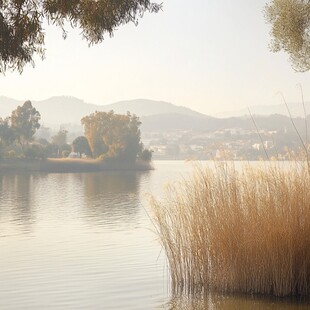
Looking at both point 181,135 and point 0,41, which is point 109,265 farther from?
point 181,135

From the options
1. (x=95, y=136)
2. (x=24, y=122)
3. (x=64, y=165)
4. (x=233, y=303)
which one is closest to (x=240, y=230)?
(x=233, y=303)

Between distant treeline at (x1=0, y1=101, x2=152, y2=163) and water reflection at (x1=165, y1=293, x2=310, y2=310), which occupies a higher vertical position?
distant treeline at (x1=0, y1=101, x2=152, y2=163)

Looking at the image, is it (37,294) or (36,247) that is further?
(36,247)

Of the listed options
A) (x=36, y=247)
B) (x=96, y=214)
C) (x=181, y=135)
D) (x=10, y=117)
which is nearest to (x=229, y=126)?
(x=181, y=135)

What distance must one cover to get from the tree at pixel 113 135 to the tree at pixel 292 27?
87.0 m

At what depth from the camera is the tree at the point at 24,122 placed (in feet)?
345

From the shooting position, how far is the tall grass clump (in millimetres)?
9875

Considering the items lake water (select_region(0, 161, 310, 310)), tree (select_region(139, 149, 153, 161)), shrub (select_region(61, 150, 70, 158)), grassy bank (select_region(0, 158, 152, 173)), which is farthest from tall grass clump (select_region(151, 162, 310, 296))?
shrub (select_region(61, 150, 70, 158))

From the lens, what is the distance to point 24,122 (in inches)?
4176

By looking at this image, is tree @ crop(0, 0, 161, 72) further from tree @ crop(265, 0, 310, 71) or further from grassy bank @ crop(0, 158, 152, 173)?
grassy bank @ crop(0, 158, 152, 173)

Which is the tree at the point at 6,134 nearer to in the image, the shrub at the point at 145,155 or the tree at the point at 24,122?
the tree at the point at 24,122

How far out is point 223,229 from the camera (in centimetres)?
1020

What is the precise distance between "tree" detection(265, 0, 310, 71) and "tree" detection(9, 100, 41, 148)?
90545 millimetres

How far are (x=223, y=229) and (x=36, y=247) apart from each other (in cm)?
1005
